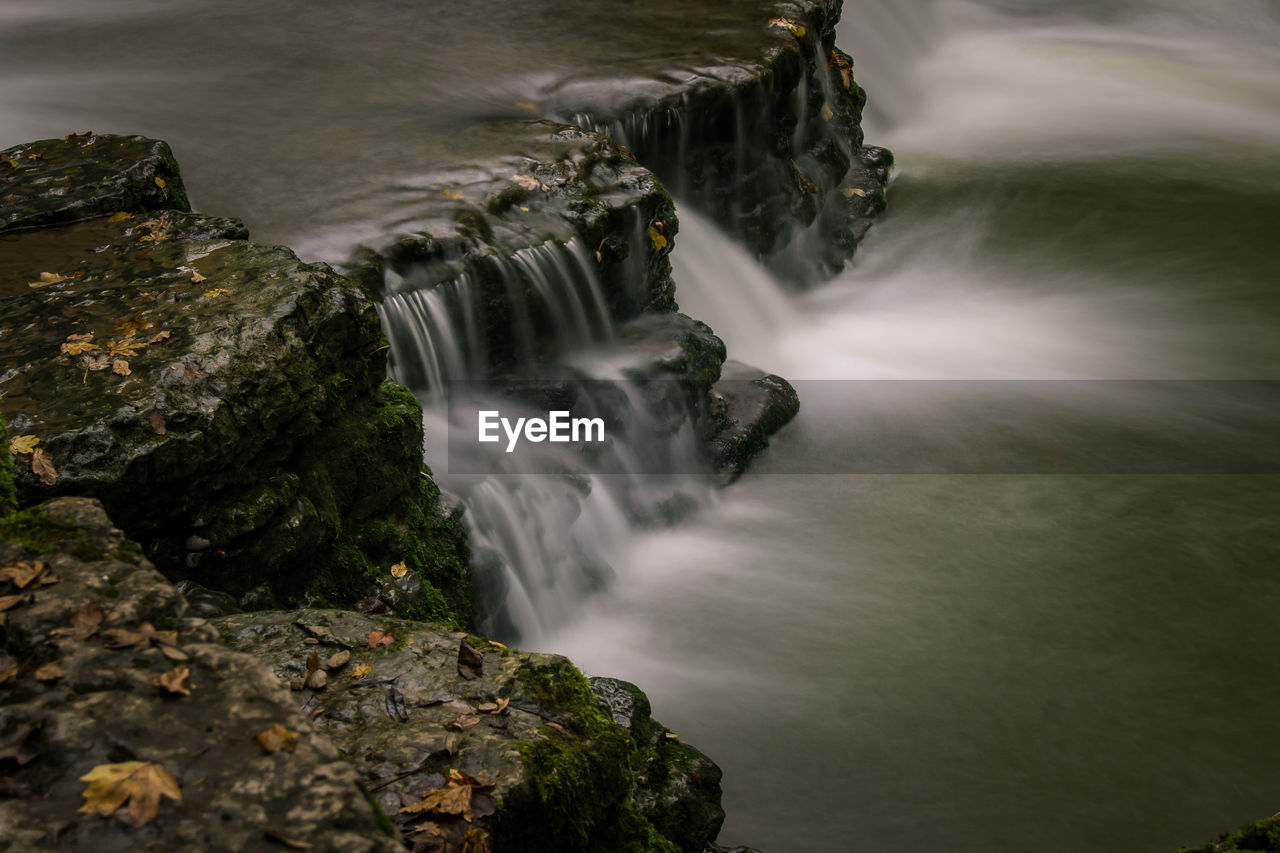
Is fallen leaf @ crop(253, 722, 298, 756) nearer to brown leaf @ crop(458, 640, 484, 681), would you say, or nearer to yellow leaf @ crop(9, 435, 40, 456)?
brown leaf @ crop(458, 640, 484, 681)

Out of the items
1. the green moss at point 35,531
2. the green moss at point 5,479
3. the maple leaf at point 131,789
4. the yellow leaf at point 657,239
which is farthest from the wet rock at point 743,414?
the maple leaf at point 131,789

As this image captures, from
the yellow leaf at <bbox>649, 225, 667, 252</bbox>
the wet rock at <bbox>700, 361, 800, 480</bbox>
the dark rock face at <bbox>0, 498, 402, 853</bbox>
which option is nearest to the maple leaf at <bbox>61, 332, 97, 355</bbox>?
the dark rock face at <bbox>0, 498, 402, 853</bbox>

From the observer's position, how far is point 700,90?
8.51 m

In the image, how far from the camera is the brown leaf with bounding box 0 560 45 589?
224 centimetres

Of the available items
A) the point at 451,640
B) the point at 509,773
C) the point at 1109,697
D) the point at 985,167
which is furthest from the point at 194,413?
the point at 985,167

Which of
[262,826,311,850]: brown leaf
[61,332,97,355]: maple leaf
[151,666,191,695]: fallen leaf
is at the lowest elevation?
[61,332,97,355]: maple leaf

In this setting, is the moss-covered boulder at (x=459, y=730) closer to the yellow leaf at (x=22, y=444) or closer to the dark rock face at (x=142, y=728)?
the dark rock face at (x=142, y=728)

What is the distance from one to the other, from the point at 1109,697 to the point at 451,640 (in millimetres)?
3929

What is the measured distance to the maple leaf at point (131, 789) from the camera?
1852 mm

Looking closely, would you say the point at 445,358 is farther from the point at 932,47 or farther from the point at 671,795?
the point at 932,47

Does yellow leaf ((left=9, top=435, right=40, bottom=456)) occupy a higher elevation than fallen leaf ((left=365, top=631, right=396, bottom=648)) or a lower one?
higher

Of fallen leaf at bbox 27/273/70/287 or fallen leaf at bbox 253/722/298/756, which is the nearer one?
fallen leaf at bbox 253/722/298/756

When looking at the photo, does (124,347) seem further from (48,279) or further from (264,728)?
(264,728)

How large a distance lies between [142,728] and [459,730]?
1050 millimetres
